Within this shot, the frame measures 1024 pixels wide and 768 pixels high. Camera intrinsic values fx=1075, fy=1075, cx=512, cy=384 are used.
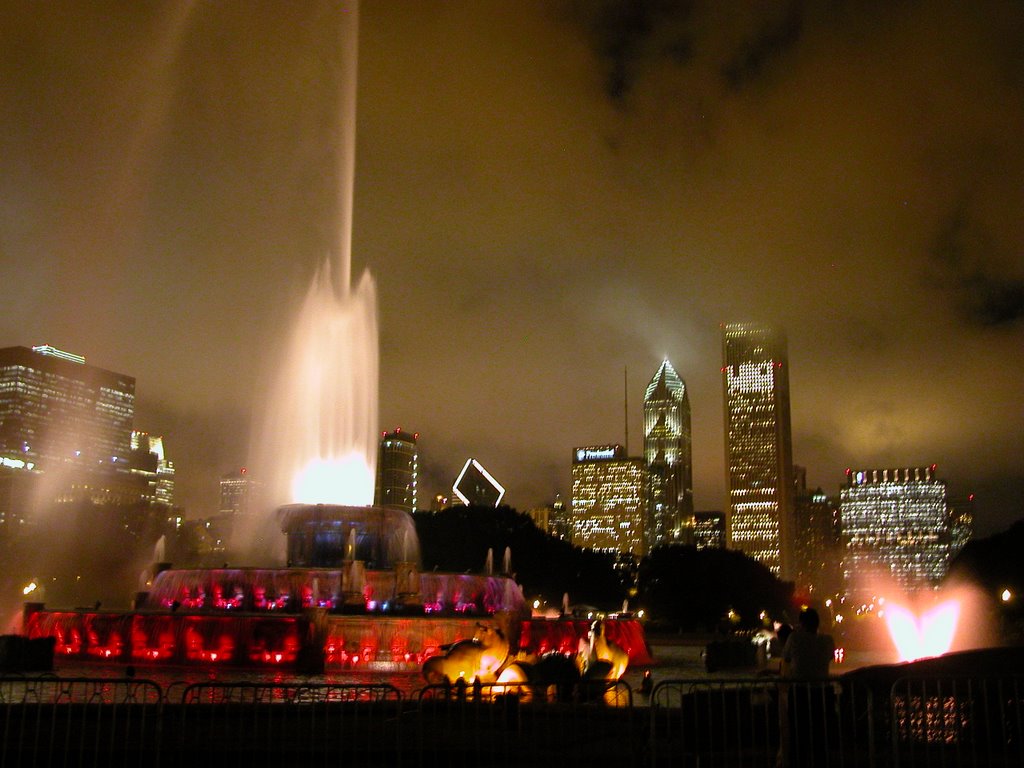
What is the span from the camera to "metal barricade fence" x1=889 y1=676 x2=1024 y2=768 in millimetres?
12461

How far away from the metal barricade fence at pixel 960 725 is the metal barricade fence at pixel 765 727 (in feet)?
1.67

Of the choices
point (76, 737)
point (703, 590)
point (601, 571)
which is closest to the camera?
point (76, 737)

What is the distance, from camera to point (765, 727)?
45.8ft

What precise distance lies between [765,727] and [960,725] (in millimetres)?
2564

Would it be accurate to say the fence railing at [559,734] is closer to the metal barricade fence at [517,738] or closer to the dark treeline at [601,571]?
the metal barricade fence at [517,738]

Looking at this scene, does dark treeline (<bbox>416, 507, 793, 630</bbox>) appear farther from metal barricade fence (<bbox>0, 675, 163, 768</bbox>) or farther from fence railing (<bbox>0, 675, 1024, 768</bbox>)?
metal barricade fence (<bbox>0, 675, 163, 768</bbox>)

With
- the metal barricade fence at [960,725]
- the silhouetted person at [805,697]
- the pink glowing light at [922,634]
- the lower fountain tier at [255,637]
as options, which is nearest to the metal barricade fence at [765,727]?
the silhouetted person at [805,697]

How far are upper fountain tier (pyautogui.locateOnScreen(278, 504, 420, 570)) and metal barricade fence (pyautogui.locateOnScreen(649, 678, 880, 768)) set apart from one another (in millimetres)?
29682

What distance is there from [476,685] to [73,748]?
519cm

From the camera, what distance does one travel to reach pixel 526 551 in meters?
95.5

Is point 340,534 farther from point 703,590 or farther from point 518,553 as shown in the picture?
point 703,590

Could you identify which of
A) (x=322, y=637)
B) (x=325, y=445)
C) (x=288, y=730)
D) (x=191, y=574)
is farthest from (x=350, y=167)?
(x=288, y=730)

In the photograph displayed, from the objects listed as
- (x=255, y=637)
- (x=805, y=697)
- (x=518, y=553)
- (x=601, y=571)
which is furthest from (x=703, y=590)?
(x=805, y=697)

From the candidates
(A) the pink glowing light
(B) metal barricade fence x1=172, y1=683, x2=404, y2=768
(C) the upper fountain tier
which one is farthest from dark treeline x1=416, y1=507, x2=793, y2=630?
(B) metal barricade fence x1=172, y1=683, x2=404, y2=768
